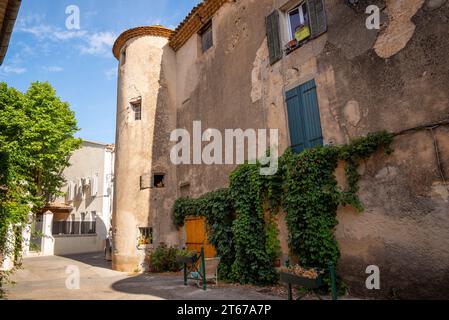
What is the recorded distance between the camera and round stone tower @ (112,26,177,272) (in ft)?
38.4

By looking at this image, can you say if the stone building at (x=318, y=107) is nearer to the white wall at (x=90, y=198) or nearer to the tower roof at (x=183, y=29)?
the tower roof at (x=183, y=29)

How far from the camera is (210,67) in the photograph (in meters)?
11.5

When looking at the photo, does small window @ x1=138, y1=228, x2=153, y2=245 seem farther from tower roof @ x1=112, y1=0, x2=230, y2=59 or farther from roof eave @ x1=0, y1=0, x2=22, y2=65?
tower roof @ x1=112, y1=0, x2=230, y2=59

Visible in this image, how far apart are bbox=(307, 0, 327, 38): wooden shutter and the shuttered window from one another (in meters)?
1.28

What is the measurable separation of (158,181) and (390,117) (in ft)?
30.3

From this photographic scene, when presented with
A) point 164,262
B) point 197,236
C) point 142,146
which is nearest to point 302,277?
point 197,236

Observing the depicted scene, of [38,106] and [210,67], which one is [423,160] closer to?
[210,67]

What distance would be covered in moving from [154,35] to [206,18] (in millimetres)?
2911

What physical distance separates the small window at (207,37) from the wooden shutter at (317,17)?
4.94 meters

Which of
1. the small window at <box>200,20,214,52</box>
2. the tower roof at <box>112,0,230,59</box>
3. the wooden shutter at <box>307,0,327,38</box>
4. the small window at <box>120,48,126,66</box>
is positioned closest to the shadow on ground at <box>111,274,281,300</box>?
the wooden shutter at <box>307,0,327,38</box>

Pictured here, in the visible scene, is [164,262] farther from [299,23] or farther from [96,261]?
[299,23]

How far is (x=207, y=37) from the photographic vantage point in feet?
40.2

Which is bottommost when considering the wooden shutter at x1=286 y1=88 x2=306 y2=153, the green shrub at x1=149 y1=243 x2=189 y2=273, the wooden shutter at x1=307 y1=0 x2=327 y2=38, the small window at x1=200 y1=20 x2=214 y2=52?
the green shrub at x1=149 y1=243 x2=189 y2=273

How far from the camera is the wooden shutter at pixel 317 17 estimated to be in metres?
7.49
